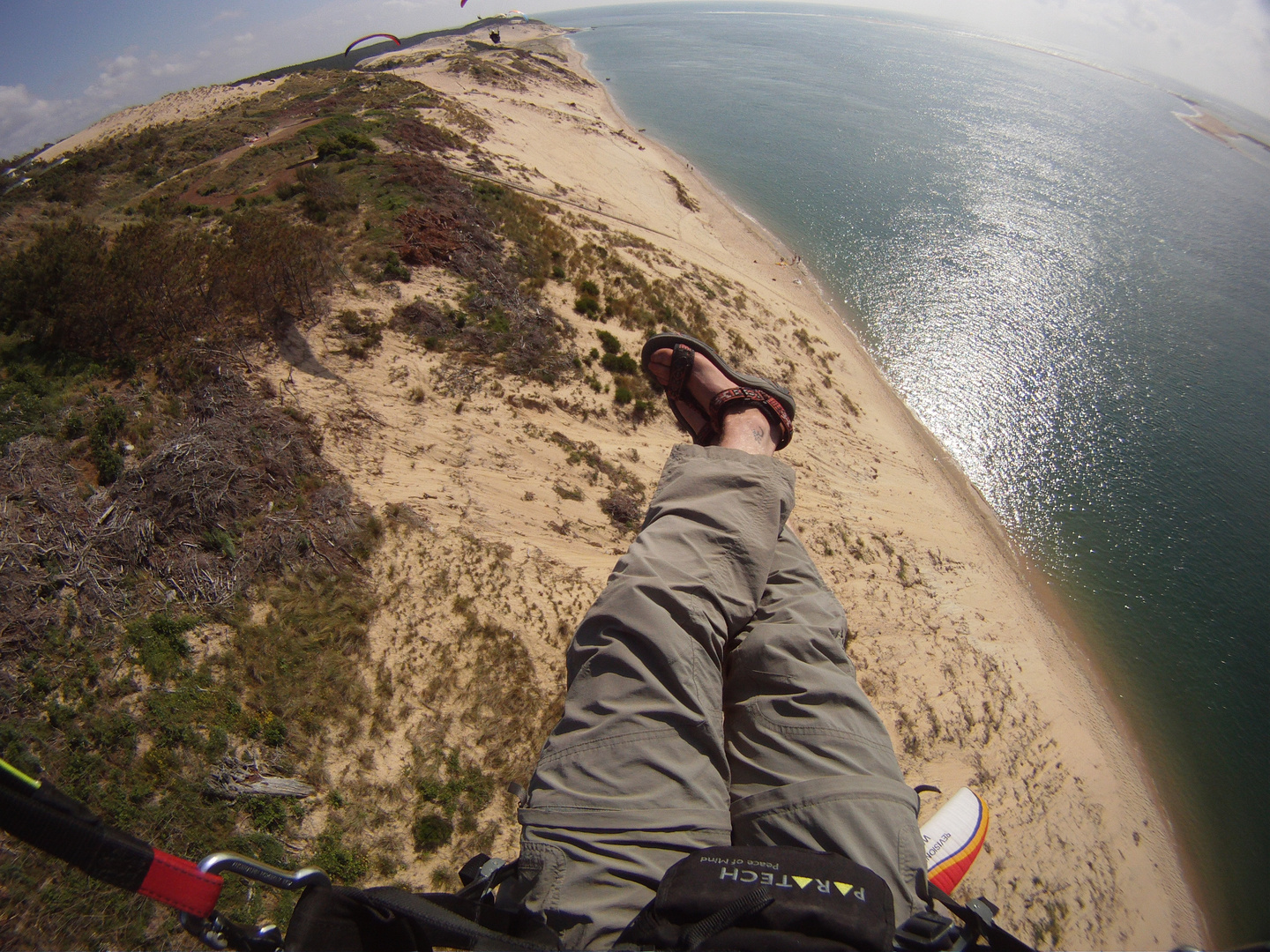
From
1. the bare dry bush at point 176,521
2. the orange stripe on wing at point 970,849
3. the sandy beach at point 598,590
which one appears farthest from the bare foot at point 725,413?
the orange stripe on wing at point 970,849

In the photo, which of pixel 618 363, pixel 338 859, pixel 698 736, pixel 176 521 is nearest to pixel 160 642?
pixel 176 521

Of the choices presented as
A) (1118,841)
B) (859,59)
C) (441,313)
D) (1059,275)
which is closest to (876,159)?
(1059,275)

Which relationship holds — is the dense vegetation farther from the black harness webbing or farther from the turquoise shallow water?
the turquoise shallow water

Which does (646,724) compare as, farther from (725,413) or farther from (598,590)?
(598,590)

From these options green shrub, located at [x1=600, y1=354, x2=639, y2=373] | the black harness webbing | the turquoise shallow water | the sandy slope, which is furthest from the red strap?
the sandy slope

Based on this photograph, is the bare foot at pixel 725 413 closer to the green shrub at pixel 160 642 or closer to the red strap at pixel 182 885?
the red strap at pixel 182 885
